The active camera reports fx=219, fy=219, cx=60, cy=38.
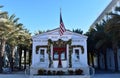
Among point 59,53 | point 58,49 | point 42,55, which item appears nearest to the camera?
point 59,53

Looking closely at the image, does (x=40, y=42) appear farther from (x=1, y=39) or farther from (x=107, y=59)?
(x=107, y=59)

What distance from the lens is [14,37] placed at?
37.6m

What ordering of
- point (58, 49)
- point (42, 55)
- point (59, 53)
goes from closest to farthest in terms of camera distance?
point (59, 53) → point (58, 49) → point (42, 55)

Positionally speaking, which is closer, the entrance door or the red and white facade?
the red and white facade

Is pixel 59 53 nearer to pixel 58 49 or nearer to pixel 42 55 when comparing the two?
pixel 58 49

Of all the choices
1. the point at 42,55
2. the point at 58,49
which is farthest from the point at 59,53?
the point at 42,55

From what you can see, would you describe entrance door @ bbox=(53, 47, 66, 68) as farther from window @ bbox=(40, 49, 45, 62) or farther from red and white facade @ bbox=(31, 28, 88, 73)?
window @ bbox=(40, 49, 45, 62)

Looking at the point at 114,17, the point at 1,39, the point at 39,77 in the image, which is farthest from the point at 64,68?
the point at 1,39

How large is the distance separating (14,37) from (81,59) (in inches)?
504

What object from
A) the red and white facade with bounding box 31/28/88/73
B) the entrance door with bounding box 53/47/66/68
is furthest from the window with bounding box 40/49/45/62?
the entrance door with bounding box 53/47/66/68

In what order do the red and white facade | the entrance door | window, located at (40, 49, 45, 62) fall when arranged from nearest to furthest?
the red and white facade, the entrance door, window, located at (40, 49, 45, 62)

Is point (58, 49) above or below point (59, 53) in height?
above

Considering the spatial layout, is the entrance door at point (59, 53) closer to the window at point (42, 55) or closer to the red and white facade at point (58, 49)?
the red and white facade at point (58, 49)

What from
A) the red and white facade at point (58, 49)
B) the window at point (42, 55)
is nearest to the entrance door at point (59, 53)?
the red and white facade at point (58, 49)
